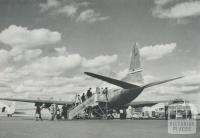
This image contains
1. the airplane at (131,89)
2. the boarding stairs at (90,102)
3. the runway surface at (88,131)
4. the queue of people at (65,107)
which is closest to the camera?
the runway surface at (88,131)

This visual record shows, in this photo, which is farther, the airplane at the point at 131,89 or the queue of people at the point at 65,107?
the queue of people at the point at 65,107

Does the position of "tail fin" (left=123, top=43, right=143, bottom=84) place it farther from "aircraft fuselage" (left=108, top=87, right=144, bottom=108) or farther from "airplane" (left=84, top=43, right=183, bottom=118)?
"aircraft fuselage" (left=108, top=87, right=144, bottom=108)

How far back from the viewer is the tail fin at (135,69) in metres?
26.3

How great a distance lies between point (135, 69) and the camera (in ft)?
89.0

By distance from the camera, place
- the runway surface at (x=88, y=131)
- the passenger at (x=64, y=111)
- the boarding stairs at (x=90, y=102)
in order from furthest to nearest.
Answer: the passenger at (x=64, y=111), the boarding stairs at (x=90, y=102), the runway surface at (x=88, y=131)

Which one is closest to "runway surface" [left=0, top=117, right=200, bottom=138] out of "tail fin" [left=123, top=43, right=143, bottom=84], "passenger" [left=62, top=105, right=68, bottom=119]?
"tail fin" [left=123, top=43, right=143, bottom=84]

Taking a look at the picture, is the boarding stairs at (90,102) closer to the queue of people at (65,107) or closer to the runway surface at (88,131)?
the queue of people at (65,107)

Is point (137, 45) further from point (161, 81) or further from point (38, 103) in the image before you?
point (38, 103)

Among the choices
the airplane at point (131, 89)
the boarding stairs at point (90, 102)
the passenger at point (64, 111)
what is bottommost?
the passenger at point (64, 111)

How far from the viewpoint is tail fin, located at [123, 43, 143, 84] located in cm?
2630

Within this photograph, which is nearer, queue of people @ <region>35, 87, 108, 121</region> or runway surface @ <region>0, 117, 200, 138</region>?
runway surface @ <region>0, 117, 200, 138</region>

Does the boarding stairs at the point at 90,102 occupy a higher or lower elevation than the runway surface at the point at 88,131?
higher

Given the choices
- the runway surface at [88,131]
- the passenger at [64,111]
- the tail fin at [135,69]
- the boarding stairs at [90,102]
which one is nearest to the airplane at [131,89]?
the tail fin at [135,69]

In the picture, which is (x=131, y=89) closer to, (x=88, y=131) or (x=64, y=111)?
(x=64, y=111)
